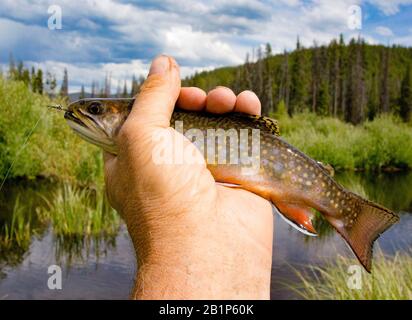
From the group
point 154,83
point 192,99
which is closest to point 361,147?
point 192,99

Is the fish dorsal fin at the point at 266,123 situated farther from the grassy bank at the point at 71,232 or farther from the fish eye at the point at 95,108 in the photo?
the grassy bank at the point at 71,232

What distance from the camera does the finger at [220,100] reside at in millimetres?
4094

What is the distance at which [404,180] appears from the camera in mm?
28734

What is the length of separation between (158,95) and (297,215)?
141cm

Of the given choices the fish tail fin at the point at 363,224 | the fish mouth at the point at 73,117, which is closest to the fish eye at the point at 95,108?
the fish mouth at the point at 73,117

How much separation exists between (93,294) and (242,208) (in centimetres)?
826

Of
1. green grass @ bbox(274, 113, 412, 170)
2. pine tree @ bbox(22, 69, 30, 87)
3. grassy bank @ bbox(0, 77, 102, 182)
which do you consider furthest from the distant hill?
grassy bank @ bbox(0, 77, 102, 182)

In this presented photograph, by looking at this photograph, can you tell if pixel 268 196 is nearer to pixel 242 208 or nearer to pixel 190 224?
pixel 242 208

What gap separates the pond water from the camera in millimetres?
11062

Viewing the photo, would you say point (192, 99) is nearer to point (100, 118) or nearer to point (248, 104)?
point (248, 104)

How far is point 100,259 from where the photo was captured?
41.5 feet
